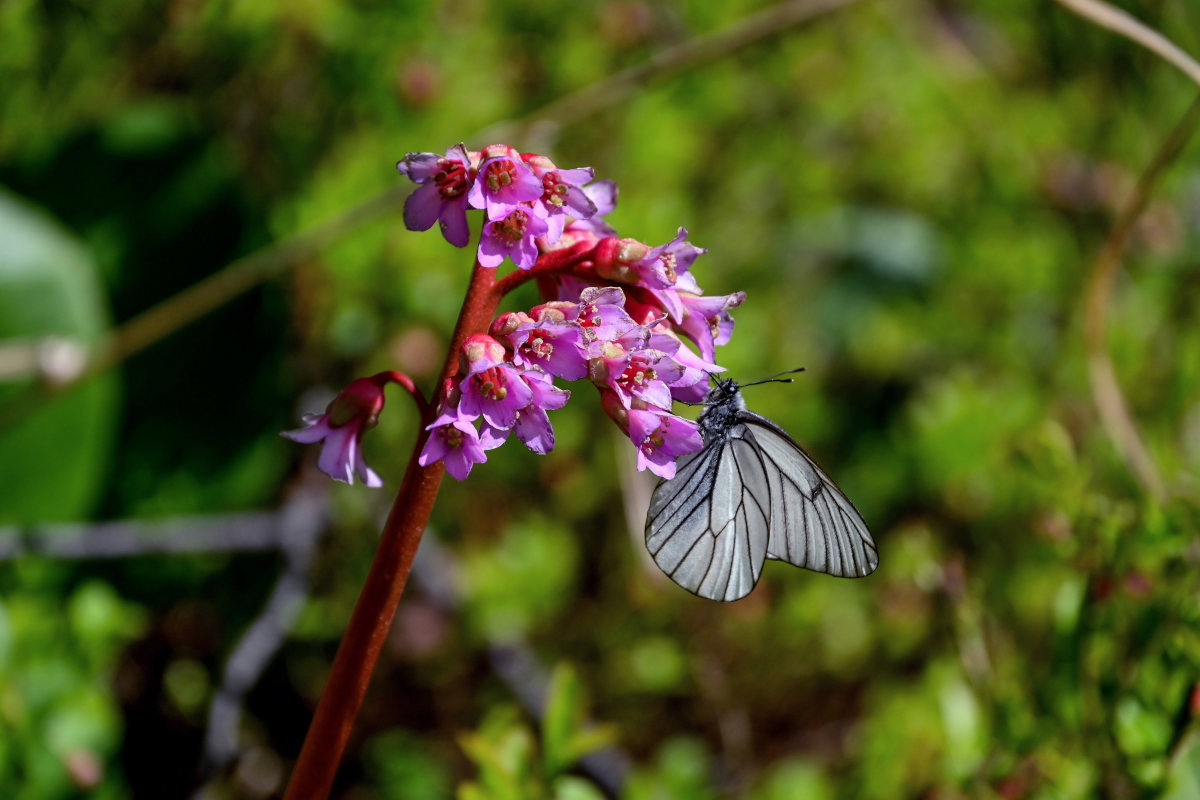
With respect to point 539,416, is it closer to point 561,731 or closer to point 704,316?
point 704,316

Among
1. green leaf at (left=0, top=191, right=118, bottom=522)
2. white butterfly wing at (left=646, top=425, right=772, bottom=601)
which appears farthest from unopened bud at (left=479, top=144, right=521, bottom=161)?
green leaf at (left=0, top=191, right=118, bottom=522)

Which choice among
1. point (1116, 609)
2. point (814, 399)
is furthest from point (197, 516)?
point (1116, 609)

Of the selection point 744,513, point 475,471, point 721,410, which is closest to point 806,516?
point 744,513

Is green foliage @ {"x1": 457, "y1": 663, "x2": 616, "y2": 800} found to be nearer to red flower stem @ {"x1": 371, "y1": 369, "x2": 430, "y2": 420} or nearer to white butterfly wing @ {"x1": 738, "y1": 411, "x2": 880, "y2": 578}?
white butterfly wing @ {"x1": 738, "y1": 411, "x2": 880, "y2": 578}

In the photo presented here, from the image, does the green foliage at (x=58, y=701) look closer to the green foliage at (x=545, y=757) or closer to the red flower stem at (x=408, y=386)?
the green foliage at (x=545, y=757)

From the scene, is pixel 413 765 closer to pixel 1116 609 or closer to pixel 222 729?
pixel 222 729
